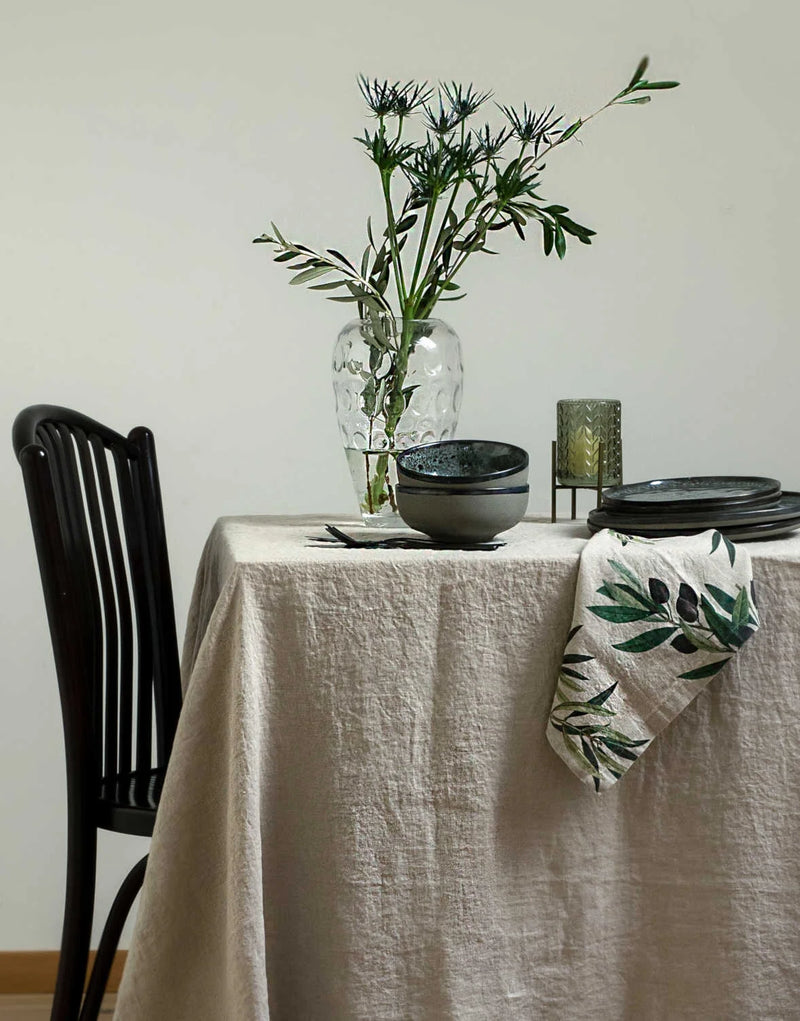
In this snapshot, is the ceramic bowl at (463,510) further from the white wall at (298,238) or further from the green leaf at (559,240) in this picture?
the white wall at (298,238)

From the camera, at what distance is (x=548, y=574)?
95 centimetres

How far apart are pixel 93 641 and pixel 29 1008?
37.0 inches

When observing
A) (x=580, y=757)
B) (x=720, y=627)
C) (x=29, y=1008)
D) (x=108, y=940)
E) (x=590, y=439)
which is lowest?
(x=29, y=1008)

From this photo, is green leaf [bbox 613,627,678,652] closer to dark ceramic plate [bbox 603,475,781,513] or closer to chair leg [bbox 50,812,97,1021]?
dark ceramic plate [bbox 603,475,781,513]

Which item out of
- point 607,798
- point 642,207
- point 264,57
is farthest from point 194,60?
point 607,798

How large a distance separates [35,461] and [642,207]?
117cm

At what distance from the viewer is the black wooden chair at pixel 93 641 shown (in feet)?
3.55

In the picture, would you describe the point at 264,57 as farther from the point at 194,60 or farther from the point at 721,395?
the point at 721,395

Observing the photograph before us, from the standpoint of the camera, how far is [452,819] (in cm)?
94

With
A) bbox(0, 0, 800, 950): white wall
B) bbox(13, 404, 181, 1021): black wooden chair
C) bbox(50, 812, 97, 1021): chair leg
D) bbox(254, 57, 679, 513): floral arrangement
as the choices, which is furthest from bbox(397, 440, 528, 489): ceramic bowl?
bbox(0, 0, 800, 950): white wall

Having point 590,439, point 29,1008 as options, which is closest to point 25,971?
point 29,1008

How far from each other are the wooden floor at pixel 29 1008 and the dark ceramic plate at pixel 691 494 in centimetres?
123

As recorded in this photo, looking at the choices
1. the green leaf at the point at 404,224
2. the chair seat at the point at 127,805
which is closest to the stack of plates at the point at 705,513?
the green leaf at the point at 404,224

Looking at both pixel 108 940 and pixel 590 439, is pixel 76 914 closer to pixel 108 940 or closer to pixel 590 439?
pixel 108 940
